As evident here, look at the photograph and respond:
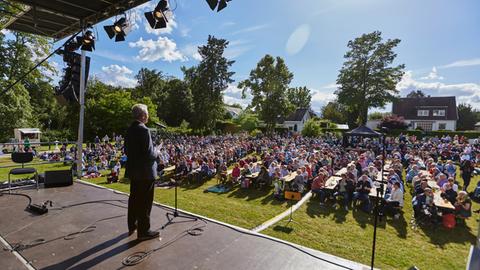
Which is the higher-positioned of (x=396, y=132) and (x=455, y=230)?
(x=396, y=132)

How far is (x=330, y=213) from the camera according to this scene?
6887mm

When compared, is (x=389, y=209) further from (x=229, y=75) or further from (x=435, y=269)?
(x=229, y=75)

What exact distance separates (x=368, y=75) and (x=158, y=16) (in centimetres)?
3154

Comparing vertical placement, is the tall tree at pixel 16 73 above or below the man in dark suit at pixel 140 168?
above

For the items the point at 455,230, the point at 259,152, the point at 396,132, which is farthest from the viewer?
the point at 396,132

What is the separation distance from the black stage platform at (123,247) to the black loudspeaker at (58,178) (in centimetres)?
165

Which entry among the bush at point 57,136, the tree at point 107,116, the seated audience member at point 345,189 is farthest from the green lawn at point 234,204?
the bush at point 57,136

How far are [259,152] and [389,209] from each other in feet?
39.8

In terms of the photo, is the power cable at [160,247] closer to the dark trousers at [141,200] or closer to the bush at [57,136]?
the dark trousers at [141,200]

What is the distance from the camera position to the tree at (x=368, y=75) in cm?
3011

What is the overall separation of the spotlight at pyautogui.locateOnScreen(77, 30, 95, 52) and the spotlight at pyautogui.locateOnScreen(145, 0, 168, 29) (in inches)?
79.9

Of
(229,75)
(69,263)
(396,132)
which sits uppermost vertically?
(229,75)

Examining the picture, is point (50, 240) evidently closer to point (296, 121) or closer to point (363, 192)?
Answer: point (363, 192)

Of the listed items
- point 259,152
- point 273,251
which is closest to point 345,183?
point 273,251
